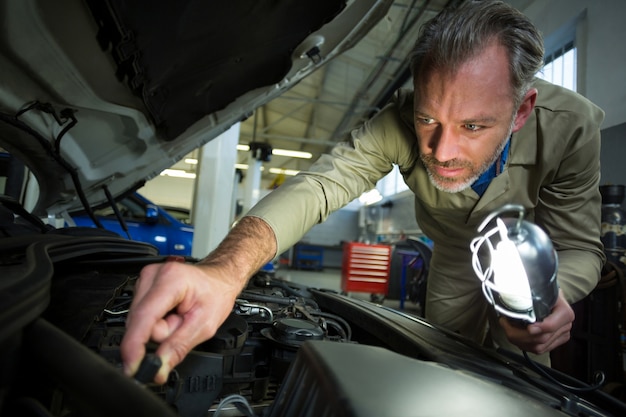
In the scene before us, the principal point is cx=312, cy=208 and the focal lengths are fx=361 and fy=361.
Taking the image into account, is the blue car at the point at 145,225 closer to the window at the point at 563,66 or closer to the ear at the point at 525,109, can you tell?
the ear at the point at 525,109

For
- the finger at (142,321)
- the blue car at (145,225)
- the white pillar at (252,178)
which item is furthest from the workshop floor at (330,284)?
the finger at (142,321)

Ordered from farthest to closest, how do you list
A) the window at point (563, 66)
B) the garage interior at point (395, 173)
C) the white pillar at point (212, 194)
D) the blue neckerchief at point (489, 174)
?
Answer: 1. the white pillar at point (212, 194)
2. the window at point (563, 66)
3. the garage interior at point (395, 173)
4. the blue neckerchief at point (489, 174)

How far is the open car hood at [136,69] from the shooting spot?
955 mm

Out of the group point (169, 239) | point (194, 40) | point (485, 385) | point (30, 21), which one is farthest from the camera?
point (169, 239)

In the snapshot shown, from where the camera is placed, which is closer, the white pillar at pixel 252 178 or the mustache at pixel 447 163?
the mustache at pixel 447 163

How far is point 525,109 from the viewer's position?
3.60 feet

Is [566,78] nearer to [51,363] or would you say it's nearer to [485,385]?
[485,385]

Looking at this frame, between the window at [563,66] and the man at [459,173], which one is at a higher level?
the window at [563,66]

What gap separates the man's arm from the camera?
47cm

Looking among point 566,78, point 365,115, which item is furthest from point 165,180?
point 566,78

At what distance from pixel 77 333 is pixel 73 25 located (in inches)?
32.0

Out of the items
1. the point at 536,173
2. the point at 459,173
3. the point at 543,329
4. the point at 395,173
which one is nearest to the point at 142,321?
the point at 543,329

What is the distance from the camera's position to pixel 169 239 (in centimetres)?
400

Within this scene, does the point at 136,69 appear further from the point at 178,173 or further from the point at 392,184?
the point at 178,173
